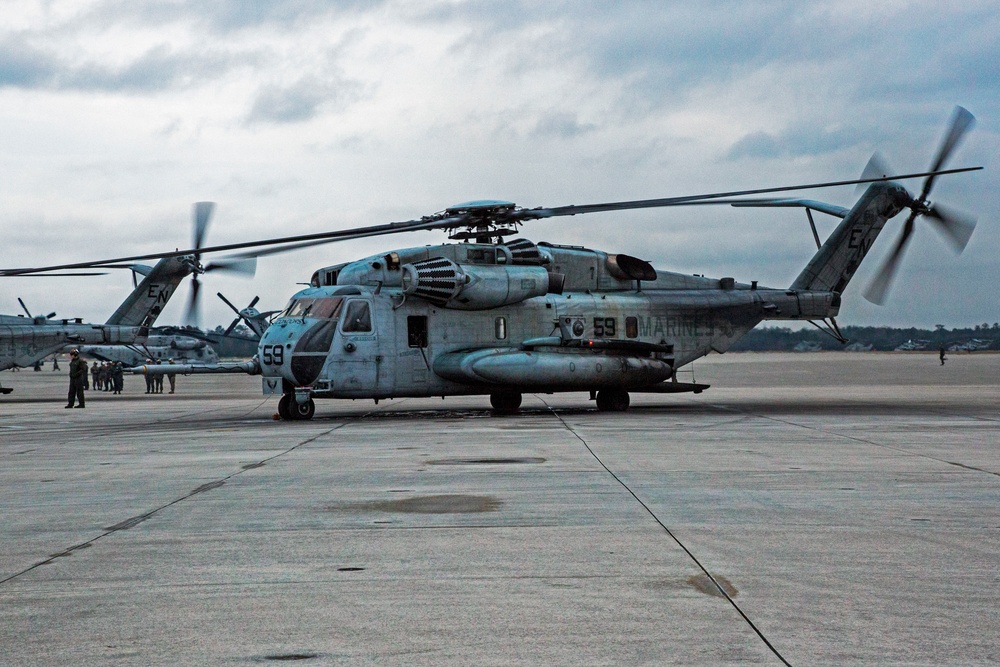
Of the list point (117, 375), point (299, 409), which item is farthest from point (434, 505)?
point (117, 375)

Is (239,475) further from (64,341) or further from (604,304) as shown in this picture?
(64,341)

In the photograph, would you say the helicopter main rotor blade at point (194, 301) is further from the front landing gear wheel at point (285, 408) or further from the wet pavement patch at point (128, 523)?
the wet pavement patch at point (128, 523)

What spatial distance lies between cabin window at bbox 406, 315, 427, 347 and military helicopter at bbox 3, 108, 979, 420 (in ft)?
0.09

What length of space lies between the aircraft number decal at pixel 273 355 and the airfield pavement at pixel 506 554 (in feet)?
22.7

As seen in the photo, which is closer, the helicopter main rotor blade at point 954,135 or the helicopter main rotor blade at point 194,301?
the helicopter main rotor blade at point 954,135

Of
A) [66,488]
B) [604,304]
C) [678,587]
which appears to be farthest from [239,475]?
[604,304]

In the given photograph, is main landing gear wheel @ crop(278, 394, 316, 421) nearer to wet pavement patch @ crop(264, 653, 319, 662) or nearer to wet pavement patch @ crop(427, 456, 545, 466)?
wet pavement patch @ crop(427, 456, 545, 466)

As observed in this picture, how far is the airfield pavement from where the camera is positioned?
17.1ft

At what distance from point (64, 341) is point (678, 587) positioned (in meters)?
38.2

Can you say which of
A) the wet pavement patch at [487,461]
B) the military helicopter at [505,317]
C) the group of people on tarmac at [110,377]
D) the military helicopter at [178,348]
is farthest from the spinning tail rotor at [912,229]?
the military helicopter at [178,348]

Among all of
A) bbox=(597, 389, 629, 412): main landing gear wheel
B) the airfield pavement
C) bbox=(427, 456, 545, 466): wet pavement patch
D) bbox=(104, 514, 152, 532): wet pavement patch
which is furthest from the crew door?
bbox=(104, 514, 152, 532): wet pavement patch

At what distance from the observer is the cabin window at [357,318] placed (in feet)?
77.3

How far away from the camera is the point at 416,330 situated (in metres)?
24.3

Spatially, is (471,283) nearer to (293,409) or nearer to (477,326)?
(477,326)
